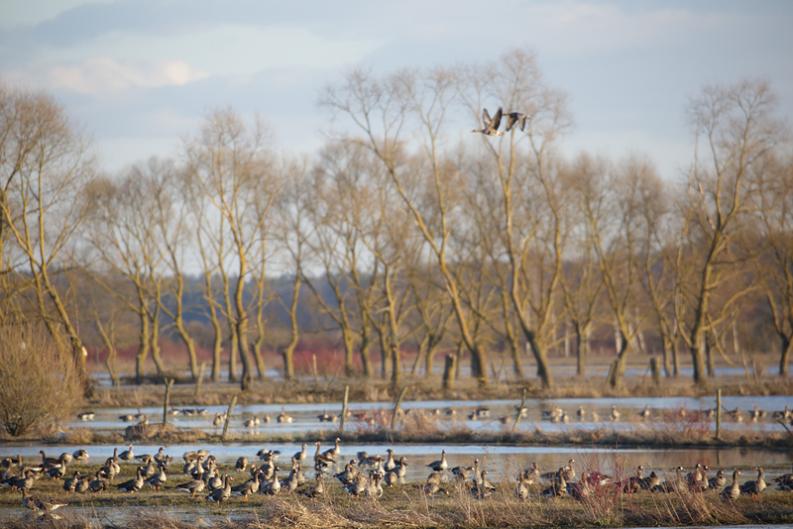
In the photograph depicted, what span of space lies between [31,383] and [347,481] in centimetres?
1543

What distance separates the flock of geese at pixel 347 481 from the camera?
855 inches

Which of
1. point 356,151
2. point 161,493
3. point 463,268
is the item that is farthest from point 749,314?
point 161,493

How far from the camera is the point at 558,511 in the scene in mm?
20375

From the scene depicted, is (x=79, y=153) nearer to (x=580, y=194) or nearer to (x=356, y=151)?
(x=356, y=151)

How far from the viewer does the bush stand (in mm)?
34312

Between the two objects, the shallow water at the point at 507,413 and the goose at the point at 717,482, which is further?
the shallow water at the point at 507,413

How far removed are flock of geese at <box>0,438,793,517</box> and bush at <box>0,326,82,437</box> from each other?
780cm

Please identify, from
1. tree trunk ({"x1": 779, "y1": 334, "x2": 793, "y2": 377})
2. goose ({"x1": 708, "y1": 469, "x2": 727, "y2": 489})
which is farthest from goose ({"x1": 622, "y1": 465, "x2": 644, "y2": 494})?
tree trunk ({"x1": 779, "y1": 334, "x2": 793, "y2": 377})

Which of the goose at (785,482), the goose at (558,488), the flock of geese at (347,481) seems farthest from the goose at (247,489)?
the goose at (785,482)

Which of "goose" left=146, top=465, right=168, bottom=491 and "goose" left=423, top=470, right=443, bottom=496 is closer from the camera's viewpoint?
"goose" left=423, top=470, right=443, bottom=496

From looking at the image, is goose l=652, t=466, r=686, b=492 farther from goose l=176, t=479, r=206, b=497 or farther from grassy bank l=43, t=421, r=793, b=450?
grassy bank l=43, t=421, r=793, b=450

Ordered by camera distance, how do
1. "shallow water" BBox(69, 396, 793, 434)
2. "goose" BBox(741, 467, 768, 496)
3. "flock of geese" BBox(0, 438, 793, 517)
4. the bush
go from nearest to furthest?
"goose" BBox(741, 467, 768, 496) → "flock of geese" BBox(0, 438, 793, 517) → the bush → "shallow water" BBox(69, 396, 793, 434)

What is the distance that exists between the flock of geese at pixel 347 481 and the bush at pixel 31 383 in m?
7.80

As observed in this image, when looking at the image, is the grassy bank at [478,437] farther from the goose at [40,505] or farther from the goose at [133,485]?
the goose at [40,505]
